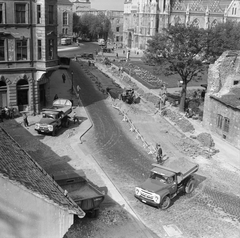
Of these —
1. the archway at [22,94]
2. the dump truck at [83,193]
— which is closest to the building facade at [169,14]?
the archway at [22,94]

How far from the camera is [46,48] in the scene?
39.5 meters

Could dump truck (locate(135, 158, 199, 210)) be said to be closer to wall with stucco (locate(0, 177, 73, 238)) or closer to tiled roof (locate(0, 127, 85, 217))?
tiled roof (locate(0, 127, 85, 217))

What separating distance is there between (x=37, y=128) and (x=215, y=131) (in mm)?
16765

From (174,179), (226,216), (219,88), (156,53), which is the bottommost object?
(226,216)

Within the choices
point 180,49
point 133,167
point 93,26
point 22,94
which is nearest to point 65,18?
point 93,26

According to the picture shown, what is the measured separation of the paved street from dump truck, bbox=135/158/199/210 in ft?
2.25

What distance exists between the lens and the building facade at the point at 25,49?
124ft

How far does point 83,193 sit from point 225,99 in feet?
62.8

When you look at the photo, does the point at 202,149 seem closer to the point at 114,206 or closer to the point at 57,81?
the point at 114,206

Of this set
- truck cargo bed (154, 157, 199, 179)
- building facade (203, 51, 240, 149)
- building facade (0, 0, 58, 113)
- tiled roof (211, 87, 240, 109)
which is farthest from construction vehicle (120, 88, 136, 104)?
truck cargo bed (154, 157, 199, 179)

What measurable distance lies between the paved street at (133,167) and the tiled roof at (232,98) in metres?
5.19

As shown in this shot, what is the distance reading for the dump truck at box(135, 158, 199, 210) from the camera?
842 inches

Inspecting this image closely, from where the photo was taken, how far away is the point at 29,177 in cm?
1303

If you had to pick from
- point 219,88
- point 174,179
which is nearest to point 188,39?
point 219,88
